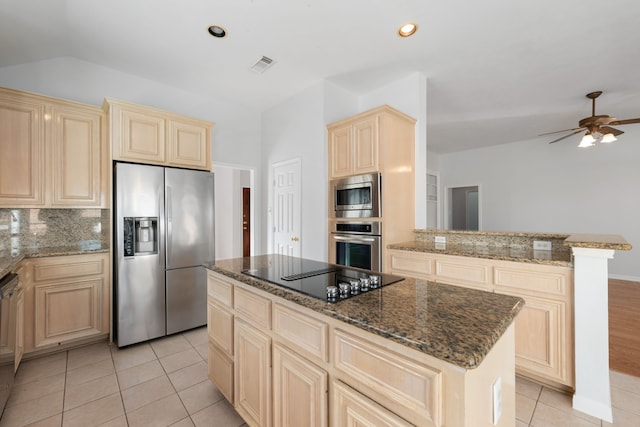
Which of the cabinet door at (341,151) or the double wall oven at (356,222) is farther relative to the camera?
the cabinet door at (341,151)

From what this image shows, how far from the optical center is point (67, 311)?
103 inches

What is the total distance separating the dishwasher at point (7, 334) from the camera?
1691mm

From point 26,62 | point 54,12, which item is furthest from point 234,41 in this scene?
point 26,62

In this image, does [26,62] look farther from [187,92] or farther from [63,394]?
[63,394]

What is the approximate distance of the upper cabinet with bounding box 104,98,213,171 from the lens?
107 inches

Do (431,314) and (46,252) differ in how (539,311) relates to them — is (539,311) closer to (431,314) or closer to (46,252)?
(431,314)

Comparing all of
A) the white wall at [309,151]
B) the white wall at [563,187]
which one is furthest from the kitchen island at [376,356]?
the white wall at [563,187]

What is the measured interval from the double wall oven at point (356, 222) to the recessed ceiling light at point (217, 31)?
5.94 feet

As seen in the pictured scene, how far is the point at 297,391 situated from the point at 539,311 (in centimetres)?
187

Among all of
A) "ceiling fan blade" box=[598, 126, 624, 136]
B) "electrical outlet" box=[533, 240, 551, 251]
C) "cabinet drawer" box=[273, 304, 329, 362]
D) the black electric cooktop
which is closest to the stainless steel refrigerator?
the black electric cooktop

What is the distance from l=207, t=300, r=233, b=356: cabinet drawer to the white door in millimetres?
1811

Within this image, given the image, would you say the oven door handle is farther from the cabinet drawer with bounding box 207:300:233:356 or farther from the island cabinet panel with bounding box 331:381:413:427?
the island cabinet panel with bounding box 331:381:413:427

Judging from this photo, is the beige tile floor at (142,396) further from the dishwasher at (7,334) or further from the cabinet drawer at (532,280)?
the cabinet drawer at (532,280)

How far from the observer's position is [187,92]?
3727 millimetres
